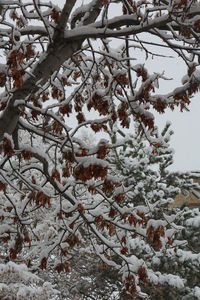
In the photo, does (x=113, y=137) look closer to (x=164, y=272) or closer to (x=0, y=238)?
(x=164, y=272)

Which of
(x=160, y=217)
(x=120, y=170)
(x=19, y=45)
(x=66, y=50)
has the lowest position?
(x=19, y=45)

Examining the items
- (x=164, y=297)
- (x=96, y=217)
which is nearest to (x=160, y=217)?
(x=164, y=297)

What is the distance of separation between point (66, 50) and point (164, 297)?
714 cm

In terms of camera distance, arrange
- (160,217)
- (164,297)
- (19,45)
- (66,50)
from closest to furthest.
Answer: (19,45) → (66,50) → (164,297) → (160,217)

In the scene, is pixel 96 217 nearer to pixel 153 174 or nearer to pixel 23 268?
pixel 23 268

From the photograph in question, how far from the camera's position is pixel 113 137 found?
10.6m

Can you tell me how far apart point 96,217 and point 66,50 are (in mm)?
1644

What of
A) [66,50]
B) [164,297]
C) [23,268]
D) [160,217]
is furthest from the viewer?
[160,217]

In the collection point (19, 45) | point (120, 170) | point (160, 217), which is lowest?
point (19, 45)

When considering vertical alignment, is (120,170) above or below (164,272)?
above

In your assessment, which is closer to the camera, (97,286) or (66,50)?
(66,50)

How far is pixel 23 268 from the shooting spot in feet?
25.6

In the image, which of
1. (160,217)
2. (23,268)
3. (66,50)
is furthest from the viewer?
(160,217)

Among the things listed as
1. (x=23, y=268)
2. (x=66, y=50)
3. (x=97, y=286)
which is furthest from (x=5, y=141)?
(x=97, y=286)
